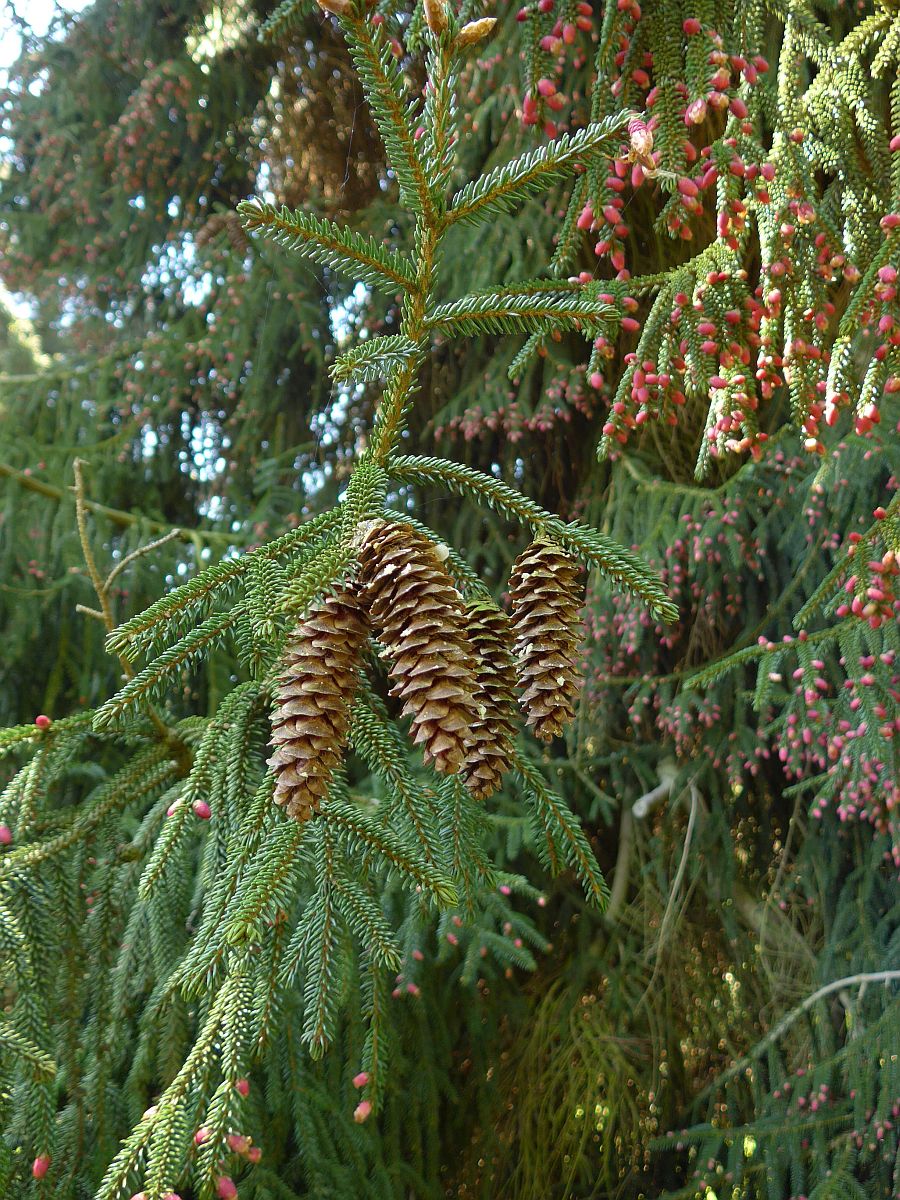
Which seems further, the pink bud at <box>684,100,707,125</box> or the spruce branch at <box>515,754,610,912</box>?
the pink bud at <box>684,100,707,125</box>

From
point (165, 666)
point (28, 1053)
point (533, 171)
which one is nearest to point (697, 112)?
point (533, 171)

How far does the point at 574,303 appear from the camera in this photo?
952 mm

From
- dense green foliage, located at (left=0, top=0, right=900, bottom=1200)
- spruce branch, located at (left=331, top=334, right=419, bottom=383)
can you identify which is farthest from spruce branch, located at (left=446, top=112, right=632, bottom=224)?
spruce branch, located at (left=331, top=334, right=419, bottom=383)

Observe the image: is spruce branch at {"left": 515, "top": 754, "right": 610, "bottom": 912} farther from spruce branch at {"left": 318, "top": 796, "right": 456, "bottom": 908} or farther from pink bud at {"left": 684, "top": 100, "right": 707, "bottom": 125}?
pink bud at {"left": 684, "top": 100, "right": 707, "bottom": 125}

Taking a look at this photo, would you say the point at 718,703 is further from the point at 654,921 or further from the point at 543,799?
the point at 543,799

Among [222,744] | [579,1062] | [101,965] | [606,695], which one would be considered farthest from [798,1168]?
[222,744]

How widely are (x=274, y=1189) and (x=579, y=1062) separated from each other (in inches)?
43.3

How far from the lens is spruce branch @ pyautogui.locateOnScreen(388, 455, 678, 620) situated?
38.4 inches

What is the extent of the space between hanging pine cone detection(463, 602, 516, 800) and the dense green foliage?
10cm

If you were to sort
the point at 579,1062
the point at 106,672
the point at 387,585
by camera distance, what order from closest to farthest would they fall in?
the point at 387,585, the point at 579,1062, the point at 106,672

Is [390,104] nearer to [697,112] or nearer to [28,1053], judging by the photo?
[697,112]

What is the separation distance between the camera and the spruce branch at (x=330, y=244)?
2.93ft

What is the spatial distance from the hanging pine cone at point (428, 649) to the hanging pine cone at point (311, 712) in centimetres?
5

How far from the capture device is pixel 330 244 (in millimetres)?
932
